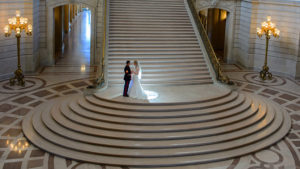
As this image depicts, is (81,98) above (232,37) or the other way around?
the other way around

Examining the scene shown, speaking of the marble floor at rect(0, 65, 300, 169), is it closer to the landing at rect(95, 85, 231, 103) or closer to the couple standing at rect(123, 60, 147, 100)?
the landing at rect(95, 85, 231, 103)

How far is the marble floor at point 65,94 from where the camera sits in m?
9.03

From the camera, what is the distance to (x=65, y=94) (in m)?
13.6

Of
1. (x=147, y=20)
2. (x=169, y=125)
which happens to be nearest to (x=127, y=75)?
(x=169, y=125)

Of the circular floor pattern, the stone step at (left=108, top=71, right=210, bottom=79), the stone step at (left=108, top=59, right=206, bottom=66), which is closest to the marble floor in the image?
the circular floor pattern

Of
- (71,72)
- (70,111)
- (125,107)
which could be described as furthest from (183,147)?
(71,72)

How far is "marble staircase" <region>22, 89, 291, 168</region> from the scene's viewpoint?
9.27 metres

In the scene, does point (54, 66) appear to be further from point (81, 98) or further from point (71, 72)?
point (81, 98)

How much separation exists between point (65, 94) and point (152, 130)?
16.0 feet

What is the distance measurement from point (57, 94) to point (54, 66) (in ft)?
16.0

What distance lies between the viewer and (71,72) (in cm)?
1702

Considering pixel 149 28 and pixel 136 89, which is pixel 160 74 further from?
pixel 149 28

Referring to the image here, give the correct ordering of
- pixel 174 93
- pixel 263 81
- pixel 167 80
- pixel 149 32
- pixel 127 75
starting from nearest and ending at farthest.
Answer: pixel 127 75 < pixel 174 93 < pixel 167 80 < pixel 149 32 < pixel 263 81

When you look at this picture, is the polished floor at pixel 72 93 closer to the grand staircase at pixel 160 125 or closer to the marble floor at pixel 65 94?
the marble floor at pixel 65 94
